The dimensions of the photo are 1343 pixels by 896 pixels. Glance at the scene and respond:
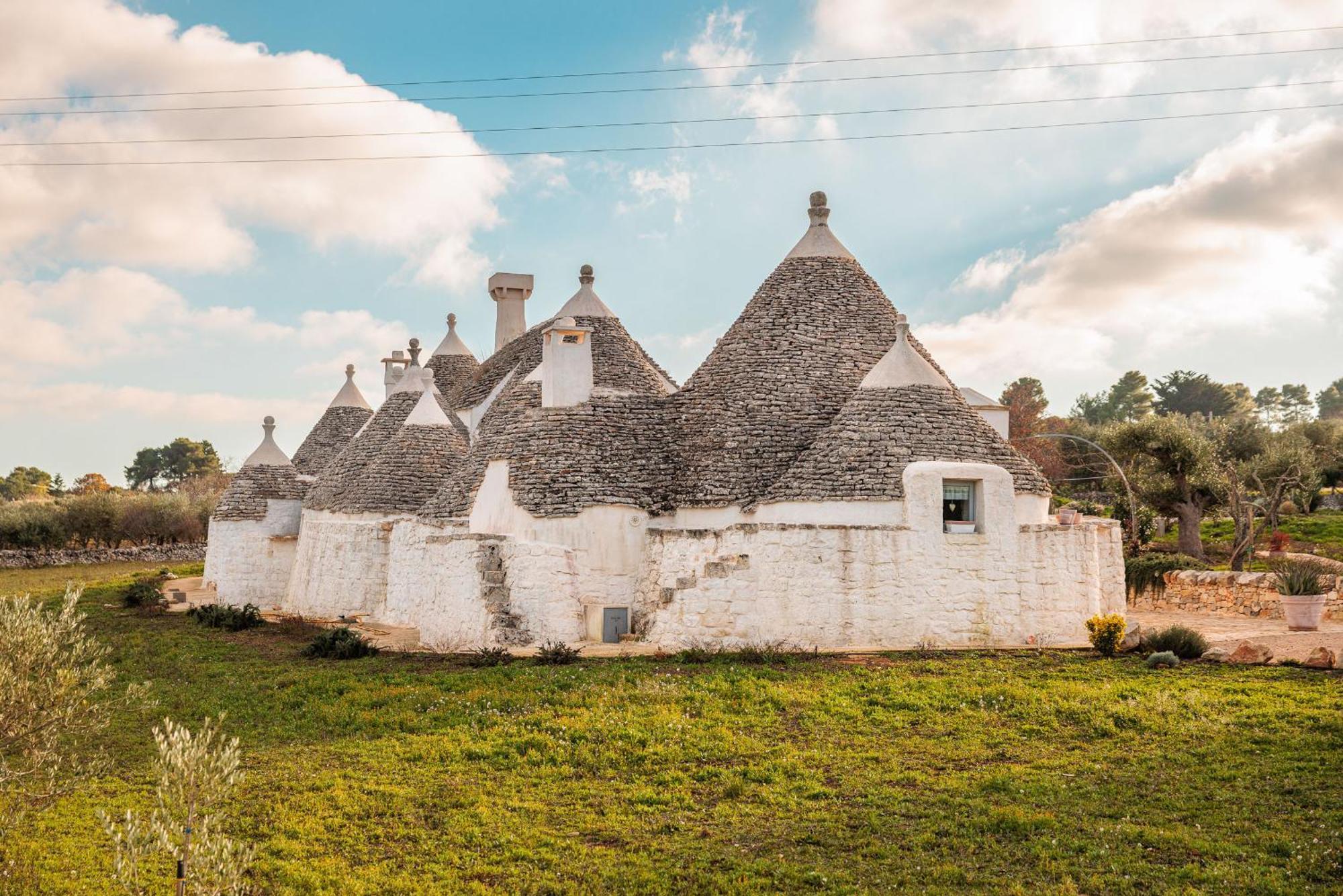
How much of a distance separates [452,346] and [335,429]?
4.95 meters

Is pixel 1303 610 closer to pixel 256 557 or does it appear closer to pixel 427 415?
pixel 427 415

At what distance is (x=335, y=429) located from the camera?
3297 centimetres

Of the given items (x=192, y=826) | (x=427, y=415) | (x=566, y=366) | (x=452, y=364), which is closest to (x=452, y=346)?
(x=452, y=364)

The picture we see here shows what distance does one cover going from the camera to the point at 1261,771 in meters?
8.90

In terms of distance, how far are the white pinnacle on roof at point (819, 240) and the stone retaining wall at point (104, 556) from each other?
121 ft

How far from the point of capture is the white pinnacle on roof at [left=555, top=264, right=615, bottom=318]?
2181cm

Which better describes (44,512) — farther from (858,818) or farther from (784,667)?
(858,818)

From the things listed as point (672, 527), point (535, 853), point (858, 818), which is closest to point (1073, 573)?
point (672, 527)

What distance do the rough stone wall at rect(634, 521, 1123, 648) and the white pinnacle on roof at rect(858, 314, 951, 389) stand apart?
3.00 meters

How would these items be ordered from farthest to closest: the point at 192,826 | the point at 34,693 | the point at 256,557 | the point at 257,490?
the point at 257,490 < the point at 256,557 < the point at 34,693 < the point at 192,826

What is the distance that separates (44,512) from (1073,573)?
47.5m

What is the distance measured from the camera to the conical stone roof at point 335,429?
31828mm

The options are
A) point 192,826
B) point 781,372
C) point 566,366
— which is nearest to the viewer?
point 192,826

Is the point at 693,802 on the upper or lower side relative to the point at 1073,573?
lower
